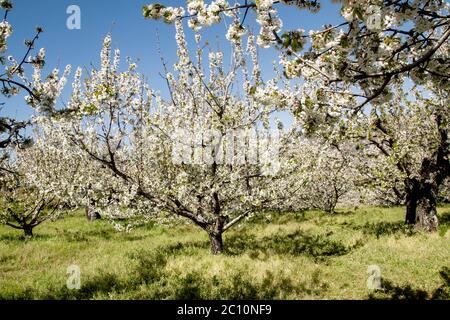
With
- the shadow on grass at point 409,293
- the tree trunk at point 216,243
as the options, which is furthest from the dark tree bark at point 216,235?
the shadow on grass at point 409,293

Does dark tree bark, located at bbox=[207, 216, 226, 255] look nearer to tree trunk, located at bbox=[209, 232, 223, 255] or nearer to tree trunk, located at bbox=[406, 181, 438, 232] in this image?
tree trunk, located at bbox=[209, 232, 223, 255]

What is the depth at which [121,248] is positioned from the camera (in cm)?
1323

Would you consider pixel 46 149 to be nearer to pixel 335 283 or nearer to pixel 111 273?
pixel 111 273

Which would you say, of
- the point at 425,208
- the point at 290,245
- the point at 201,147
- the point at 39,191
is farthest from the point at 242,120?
the point at 39,191

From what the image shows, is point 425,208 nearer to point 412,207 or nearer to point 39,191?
point 412,207

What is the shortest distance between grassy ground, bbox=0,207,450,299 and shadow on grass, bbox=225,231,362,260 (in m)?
0.03

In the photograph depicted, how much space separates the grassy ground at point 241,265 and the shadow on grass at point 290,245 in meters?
0.03

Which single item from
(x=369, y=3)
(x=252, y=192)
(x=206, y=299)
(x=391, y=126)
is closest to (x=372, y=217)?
(x=391, y=126)

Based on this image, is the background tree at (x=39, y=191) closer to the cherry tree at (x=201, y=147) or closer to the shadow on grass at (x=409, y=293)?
the cherry tree at (x=201, y=147)

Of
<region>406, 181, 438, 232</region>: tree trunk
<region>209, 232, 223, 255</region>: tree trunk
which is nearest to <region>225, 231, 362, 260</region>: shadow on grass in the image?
<region>209, 232, 223, 255</region>: tree trunk

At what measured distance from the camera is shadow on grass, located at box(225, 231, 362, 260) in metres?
11.0

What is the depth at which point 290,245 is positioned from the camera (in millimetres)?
12320

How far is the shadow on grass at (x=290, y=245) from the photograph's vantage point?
11039 millimetres
